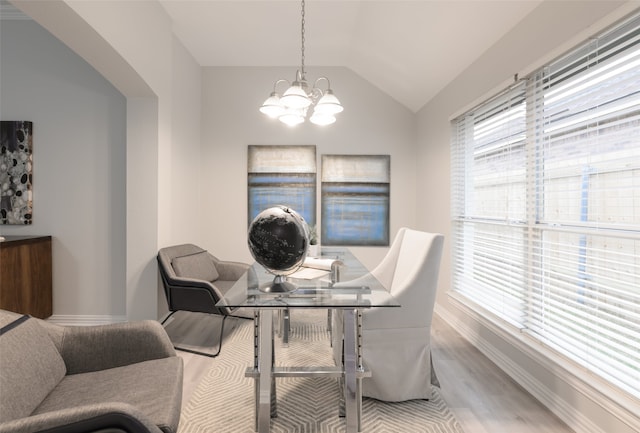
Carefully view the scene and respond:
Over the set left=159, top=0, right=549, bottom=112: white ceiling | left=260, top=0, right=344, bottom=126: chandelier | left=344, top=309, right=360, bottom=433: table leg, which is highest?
left=159, top=0, right=549, bottom=112: white ceiling

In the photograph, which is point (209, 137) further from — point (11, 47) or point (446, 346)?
point (446, 346)

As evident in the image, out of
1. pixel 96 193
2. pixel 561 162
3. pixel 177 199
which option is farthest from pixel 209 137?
pixel 561 162

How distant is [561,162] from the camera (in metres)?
1.92

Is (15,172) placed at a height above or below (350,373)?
above

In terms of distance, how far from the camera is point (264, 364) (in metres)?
1.57

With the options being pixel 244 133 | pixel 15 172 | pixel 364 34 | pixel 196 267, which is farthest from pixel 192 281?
pixel 364 34

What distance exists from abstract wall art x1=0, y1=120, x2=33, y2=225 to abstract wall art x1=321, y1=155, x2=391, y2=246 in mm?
2967

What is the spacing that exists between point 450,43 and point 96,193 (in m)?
3.42

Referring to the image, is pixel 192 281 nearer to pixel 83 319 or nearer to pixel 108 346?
pixel 108 346

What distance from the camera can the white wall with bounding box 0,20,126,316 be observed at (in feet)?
10.2

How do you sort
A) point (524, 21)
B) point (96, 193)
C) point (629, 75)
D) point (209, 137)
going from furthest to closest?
point (209, 137) < point (96, 193) < point (524, 21) < point (629, 75)

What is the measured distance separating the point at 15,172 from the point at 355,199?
3457 millimetres

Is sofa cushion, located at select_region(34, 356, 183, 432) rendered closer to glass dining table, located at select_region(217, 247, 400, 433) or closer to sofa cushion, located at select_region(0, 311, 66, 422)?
sofa cushion, located at select_region(0, 311, 66, 422)

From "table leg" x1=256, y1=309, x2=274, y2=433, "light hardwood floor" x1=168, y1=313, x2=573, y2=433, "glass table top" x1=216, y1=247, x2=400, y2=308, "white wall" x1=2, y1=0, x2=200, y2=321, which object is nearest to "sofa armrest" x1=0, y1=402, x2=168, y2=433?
"glass table top" x1=216, y1=247, x2=400, y2=308
